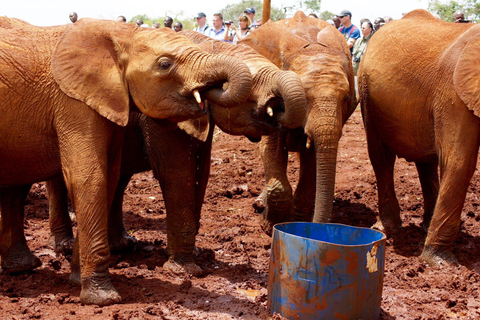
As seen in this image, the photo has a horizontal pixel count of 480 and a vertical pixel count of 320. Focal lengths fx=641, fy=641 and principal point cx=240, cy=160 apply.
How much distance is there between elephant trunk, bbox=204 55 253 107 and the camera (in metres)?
4.72

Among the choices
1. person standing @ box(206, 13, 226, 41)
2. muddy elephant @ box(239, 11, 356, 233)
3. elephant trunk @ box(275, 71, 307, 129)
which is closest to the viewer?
elephant trunk @ box(275, 71, 307, 129)

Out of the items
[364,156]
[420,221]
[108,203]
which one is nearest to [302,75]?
[108,203]

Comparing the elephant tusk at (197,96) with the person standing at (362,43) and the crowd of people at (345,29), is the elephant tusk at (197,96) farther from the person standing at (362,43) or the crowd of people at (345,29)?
the person standing at (362,43)

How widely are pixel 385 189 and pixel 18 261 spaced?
14.2ft

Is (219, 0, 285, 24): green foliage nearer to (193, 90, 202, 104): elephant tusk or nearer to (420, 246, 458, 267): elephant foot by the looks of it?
(420, 246, 458, 267): elephant foot

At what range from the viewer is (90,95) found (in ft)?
16.1

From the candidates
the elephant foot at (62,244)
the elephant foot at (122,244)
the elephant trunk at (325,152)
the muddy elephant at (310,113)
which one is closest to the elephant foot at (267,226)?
the muddy elephant at (310,113)

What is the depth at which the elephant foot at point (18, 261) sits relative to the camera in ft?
19.4

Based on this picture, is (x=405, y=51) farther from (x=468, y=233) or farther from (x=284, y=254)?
(x=284, y=254)

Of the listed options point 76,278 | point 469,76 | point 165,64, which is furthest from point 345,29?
point 76,278

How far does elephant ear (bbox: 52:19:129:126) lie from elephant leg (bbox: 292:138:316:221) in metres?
2.67

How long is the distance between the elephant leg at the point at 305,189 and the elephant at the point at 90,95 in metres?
2.23

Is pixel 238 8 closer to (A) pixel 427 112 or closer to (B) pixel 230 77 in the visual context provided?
(A) pixel 427 112

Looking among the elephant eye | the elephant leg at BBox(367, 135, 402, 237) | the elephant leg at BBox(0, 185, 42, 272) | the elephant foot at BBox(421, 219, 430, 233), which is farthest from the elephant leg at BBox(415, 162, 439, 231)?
the elephant leg at BBox(0, 185, 42, 272)
